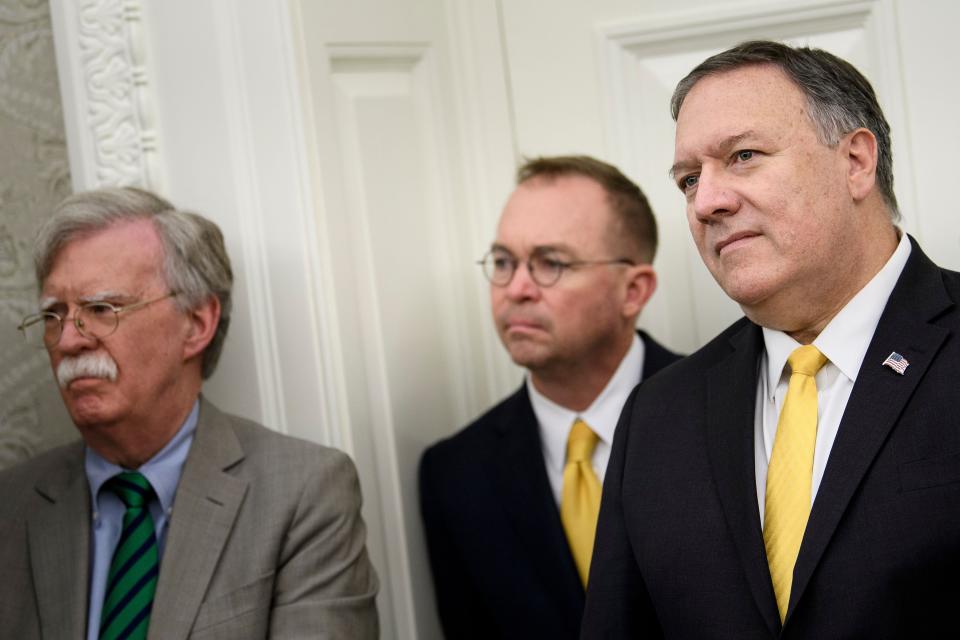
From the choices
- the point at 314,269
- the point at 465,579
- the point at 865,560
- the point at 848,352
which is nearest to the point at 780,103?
the point at 848,352

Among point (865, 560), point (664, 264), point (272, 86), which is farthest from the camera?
point (664, 264)

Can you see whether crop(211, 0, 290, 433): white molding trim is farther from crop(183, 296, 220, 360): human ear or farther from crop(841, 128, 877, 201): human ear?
crop(841, 128, 877, 201): human ear

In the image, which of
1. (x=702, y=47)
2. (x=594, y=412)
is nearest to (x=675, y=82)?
(x=702, y=47)

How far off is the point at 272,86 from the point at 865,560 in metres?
1.61

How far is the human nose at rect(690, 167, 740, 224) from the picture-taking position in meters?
1.73

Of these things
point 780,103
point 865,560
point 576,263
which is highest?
point 780,103

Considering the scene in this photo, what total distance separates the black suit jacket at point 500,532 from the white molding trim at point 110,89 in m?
0.92

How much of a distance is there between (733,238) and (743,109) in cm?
19

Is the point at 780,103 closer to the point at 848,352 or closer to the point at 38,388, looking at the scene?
the point at 848,352

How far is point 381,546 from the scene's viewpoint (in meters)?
2.74

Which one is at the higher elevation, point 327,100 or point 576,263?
point 327,100

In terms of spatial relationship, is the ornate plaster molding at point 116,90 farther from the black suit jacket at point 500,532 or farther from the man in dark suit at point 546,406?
the black suit jacket at point 500,532

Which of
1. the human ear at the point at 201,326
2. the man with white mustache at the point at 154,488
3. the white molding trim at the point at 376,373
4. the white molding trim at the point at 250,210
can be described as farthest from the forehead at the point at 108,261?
the white molding trim at the point at 376,373

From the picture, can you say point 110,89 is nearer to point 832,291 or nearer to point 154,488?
point 154,488
